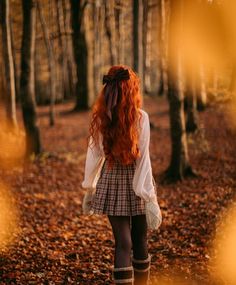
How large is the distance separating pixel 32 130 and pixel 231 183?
5696mm

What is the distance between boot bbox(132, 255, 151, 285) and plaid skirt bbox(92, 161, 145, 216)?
1.89 ft

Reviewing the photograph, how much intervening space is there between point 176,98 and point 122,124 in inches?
227

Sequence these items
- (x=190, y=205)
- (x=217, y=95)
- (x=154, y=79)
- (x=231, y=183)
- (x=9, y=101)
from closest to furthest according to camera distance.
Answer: (x=190, y=205)
(x=231, y=183)
(x=9, y=101)
(x=217, y=95)
(x=154, y=79)

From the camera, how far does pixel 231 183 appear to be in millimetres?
8820

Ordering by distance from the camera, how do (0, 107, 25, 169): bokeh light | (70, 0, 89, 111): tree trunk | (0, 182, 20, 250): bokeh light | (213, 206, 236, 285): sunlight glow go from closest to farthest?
(213, 206, 236, 285): sunlight glow < (0, 182, 20, 250): bokeh light < (0, 107, 25, 169): bokeh light < (70, 0, 89, 111): tree trunk

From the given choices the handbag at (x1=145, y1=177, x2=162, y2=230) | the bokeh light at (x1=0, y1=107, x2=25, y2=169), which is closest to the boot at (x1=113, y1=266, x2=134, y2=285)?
the handbag at (x1=145, y1=177, x2=162, y2=230)

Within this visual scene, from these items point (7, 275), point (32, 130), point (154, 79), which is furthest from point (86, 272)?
point (154, 79)

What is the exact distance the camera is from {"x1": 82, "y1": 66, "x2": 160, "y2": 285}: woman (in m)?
3.54

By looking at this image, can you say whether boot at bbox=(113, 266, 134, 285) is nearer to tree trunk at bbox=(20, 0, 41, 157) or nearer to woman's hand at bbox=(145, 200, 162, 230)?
woman's hand at bbox=(145, 200, 162, 230)

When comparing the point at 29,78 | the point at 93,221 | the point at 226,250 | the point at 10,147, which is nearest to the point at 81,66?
the point at 10,147

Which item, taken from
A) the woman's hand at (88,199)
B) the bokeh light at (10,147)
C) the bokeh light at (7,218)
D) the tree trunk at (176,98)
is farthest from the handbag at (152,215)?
the bokeh light at (10,147)

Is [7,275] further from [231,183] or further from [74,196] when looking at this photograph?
[231,183]

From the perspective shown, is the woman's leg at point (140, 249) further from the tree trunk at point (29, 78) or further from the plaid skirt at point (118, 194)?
the tree trunk at point (29, 78)

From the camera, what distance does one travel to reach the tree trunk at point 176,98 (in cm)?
866
